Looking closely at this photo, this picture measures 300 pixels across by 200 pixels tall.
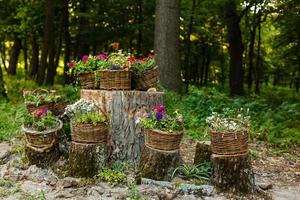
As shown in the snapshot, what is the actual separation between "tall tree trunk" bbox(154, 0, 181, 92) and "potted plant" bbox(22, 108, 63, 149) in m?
5.67

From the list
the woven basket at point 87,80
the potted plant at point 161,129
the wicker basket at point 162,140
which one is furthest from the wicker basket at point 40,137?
the wicker basket at point 162,140

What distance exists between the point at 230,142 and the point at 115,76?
183cm

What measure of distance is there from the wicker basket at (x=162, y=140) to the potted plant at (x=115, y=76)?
2.94 ft

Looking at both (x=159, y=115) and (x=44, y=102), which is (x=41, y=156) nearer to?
(x=44, y=102)

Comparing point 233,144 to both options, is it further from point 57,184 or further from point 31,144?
point 31,144

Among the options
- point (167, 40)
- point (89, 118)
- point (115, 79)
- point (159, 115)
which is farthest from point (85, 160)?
point (167, 40)

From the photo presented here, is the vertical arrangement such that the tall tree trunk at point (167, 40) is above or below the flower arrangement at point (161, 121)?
above

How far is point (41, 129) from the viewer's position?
5.80 meters

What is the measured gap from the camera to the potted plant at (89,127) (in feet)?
17.6

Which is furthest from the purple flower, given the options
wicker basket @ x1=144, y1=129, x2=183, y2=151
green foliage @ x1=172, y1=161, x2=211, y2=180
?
green foliage @ x1=172, y1=161, x2=211, y2=180

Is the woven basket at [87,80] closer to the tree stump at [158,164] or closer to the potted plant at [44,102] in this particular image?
the potted plant at [44,102]

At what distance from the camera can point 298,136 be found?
8688mm

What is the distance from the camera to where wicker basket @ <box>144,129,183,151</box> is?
5191 mm

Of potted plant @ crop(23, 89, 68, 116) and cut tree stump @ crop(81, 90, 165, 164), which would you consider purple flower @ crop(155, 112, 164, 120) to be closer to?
cut tree stump @ crop(81, 90, 165, 164)
